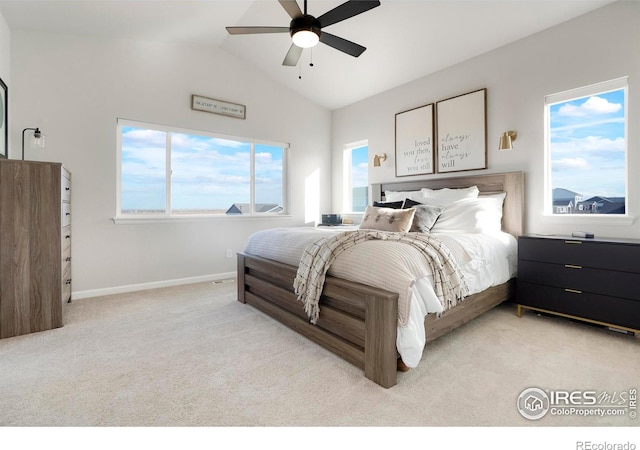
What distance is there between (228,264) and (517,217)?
365 centimetres

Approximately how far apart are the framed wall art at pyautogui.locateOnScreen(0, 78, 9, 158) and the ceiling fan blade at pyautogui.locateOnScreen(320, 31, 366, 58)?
2.92 meters

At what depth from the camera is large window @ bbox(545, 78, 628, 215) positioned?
2793 mm

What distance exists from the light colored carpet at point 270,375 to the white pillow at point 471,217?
0.87m

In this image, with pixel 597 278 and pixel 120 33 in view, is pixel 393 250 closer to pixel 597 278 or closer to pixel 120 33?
pixel 597 278

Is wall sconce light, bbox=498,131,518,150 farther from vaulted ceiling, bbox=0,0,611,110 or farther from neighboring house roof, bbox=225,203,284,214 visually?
neighboring house roof, bbox=225,203,284,214

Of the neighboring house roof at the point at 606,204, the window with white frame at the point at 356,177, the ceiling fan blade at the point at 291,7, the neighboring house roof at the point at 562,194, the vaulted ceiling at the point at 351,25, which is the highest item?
the vaulted ceiling at the point at 351,25

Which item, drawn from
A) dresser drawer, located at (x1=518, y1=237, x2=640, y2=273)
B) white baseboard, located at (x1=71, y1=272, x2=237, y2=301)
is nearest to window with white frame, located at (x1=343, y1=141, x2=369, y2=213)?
white baseboard, located at (x1=71, y1=272, x2=237, y2=301)

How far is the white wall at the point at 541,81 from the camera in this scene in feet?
8.77

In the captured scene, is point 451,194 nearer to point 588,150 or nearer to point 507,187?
point 507,187

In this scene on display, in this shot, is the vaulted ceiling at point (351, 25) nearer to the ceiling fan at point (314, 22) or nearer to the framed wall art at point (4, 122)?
the framed wall art at point (4, 122)

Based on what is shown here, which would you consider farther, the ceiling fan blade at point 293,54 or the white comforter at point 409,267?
the ceiling fan blade at point 293,54

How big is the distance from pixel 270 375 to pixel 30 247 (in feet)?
7.13

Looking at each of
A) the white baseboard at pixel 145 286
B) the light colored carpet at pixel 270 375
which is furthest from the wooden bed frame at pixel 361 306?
the white baseboard at pixel 145 286

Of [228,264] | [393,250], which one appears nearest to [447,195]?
[393,250]
